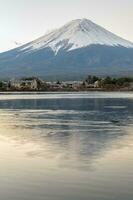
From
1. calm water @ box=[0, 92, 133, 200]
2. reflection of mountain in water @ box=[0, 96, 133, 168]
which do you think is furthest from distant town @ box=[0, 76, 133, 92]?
calm water @ box=[0, 92, 133, 200]

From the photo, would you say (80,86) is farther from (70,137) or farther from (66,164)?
(66,164)

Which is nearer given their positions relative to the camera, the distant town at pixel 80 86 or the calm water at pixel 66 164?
the calm water at pixel 66 164

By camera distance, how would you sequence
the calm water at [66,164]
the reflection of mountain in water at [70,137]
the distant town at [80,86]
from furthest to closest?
1. the distant town at [80,86]
2. the reflection of mountain in water at [70,137]
3. the calm water at [66,164]

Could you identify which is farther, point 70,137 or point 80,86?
point 80,86

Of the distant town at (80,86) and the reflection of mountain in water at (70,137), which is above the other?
the reflection of mountain in water at (70,137)

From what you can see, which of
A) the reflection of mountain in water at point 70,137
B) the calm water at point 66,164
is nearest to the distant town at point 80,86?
the reflection of mountain in water at point 70,137

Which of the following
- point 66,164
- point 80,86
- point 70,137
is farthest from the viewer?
point 80,86

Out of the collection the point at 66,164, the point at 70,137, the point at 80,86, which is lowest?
the point at 80,86

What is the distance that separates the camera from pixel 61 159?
1427cm

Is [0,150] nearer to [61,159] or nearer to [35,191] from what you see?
→ [61,159]

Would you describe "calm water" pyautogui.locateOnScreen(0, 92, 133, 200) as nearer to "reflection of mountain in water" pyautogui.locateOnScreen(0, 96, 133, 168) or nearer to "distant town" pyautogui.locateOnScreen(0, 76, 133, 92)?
"reflection of mountain in water" pyautogui.locateOnScreen(0, 96, 133, 168)

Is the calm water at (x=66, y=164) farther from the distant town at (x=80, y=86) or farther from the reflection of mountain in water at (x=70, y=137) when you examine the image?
the distant town at (x=80, y=86)

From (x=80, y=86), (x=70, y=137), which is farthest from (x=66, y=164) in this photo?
(x=80, y=86)

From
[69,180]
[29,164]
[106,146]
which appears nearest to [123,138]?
[106,146]
